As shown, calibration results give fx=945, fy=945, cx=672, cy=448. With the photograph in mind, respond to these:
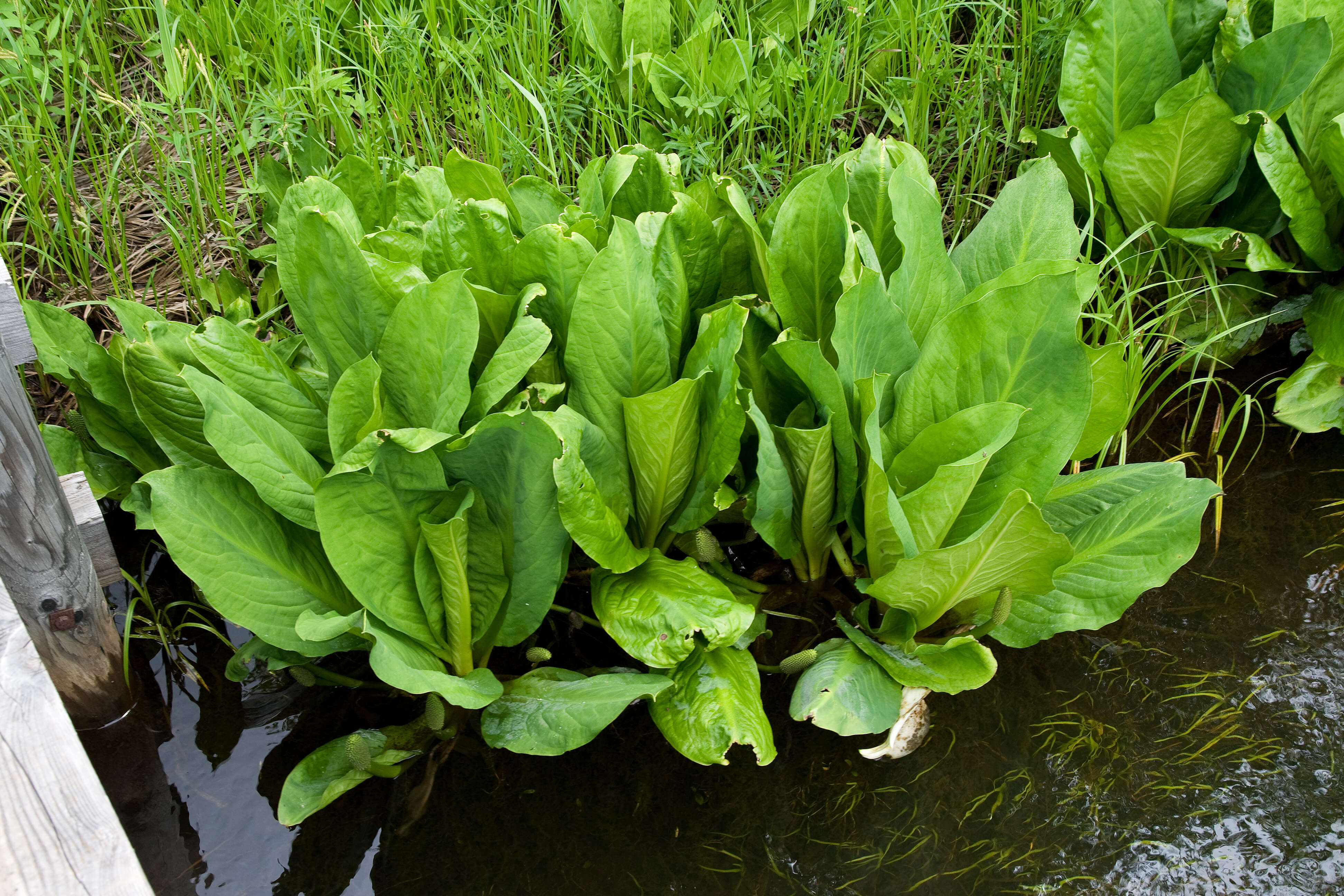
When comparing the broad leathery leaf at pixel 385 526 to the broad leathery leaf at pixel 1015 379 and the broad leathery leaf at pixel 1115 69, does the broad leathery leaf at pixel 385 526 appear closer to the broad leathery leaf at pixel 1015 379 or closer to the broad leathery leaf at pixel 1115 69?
the broad leathery leaf at pixel 1015 379

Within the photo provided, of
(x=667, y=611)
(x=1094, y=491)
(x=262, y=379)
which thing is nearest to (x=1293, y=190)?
(x=1094, y=491)

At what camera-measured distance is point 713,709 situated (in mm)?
1627

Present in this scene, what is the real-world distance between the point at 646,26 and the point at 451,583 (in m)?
1.93

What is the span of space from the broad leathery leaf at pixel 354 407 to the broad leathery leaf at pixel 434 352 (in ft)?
0.15

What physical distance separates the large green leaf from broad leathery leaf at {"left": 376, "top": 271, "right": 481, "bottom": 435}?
2.02 metres

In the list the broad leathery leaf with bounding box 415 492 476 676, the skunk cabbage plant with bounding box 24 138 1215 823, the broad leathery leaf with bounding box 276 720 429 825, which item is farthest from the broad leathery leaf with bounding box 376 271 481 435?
the broad leathery leaf with bounding box 276 720 429 825

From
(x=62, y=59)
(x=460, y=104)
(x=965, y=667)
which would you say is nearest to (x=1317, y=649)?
(x=965, y=667)

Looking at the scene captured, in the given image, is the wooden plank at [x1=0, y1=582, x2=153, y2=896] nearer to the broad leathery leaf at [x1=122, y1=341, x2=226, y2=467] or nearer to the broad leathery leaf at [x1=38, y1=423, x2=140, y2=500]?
the broad leathery leaf at [x1=122, y1=341, x2=226, y2=467]

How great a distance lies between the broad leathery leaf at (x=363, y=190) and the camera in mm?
2113

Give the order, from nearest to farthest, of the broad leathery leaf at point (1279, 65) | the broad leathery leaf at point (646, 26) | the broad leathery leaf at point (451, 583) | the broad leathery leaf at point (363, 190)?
the broad leathery leaf at point (451, 583), the broad leathery leaf at point (363, 190), the broad leathery leaf at point (1279, 65), the broad leathery leaf at point (646, 26)

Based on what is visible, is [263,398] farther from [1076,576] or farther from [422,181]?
[1076,576]

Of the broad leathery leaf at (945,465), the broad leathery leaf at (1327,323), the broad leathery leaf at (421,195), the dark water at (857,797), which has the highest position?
the broad leathery leaf at (421,195)

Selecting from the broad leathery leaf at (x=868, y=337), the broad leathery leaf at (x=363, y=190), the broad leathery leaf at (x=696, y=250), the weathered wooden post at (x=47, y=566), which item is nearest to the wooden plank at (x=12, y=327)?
the weathered wooden post at (x=47, y=566)

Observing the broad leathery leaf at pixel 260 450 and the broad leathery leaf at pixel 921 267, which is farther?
the broad leathery leaf at pixel 921 267
